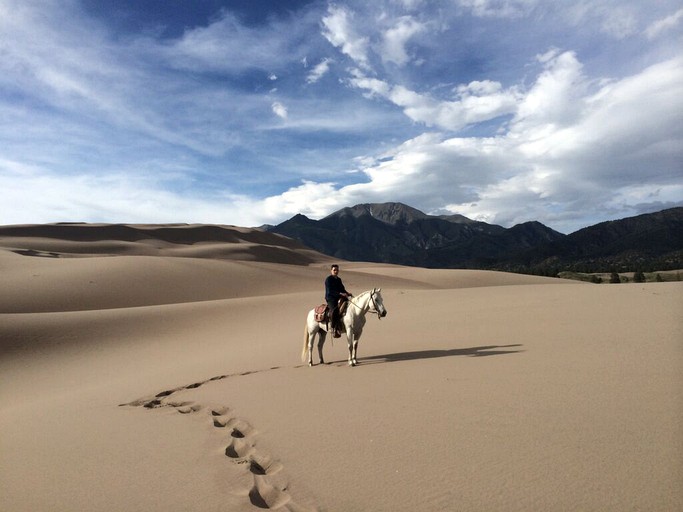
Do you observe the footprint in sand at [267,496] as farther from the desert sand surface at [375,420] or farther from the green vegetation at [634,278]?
the green vegetation at [634,278]

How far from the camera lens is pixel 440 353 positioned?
34.0 ft

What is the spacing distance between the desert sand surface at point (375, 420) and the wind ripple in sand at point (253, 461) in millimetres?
21

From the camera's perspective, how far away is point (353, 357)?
403 inches

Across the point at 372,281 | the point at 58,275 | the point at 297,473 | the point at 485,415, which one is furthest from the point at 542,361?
the point at 372,281

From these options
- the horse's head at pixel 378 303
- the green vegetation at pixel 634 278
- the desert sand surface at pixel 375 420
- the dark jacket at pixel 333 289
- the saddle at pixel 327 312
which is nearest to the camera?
the desert sand surface at pixel 375 420

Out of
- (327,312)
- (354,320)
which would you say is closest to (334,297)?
(327,312)

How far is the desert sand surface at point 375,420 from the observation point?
380cm

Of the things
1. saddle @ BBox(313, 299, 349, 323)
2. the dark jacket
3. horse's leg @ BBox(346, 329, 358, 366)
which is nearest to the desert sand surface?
horse's leg @ BBox(346, 329, 358, 366)

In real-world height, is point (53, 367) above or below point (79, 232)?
below

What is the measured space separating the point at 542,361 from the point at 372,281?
123ft

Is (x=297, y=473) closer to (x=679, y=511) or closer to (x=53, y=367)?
(x=679, y=511)

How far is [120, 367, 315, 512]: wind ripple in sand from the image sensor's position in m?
3.88

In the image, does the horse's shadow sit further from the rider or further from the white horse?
the rider

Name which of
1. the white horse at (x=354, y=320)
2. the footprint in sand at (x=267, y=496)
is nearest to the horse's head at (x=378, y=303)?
the white horse at (x=354, y=320)
